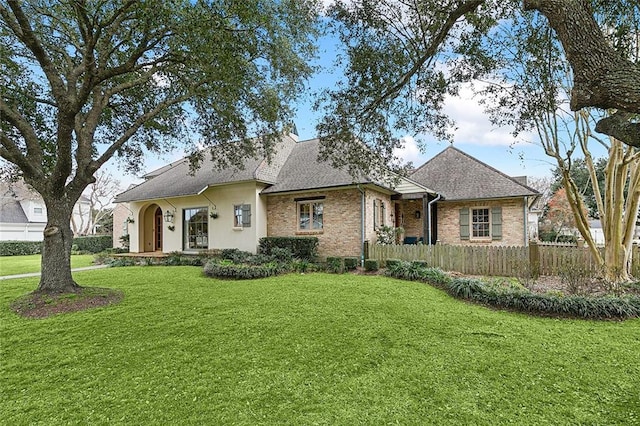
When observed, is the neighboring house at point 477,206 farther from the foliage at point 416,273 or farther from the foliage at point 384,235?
the foliage at point 416,273

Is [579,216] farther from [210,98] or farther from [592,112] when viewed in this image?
[210,98]

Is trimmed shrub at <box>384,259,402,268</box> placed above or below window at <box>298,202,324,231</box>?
below

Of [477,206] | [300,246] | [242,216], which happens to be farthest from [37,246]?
[477,206]

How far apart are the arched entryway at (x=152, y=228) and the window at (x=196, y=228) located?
322 centimetres

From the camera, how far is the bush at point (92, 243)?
26.4 meters

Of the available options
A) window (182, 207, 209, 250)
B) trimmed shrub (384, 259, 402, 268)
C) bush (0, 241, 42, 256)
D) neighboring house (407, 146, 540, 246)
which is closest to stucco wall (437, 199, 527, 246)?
neighboring house (407, 146, 540, 246)

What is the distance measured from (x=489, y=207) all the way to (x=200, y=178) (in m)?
14.8

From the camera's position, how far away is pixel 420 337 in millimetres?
5336

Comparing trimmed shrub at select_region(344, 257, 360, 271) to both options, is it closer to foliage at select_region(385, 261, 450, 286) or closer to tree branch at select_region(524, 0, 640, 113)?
foliage at select_region(385, 261, 450, 286)

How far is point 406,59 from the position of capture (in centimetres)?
744

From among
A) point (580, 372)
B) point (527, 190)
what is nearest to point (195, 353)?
point (580, 372)

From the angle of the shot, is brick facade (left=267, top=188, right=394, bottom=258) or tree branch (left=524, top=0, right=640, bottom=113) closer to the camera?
tree branch (left=524, top=0, right=640, bottom=113)

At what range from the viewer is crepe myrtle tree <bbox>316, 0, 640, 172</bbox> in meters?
6.38

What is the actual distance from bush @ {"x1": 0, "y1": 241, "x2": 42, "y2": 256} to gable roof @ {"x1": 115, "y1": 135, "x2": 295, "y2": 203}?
12367mm
